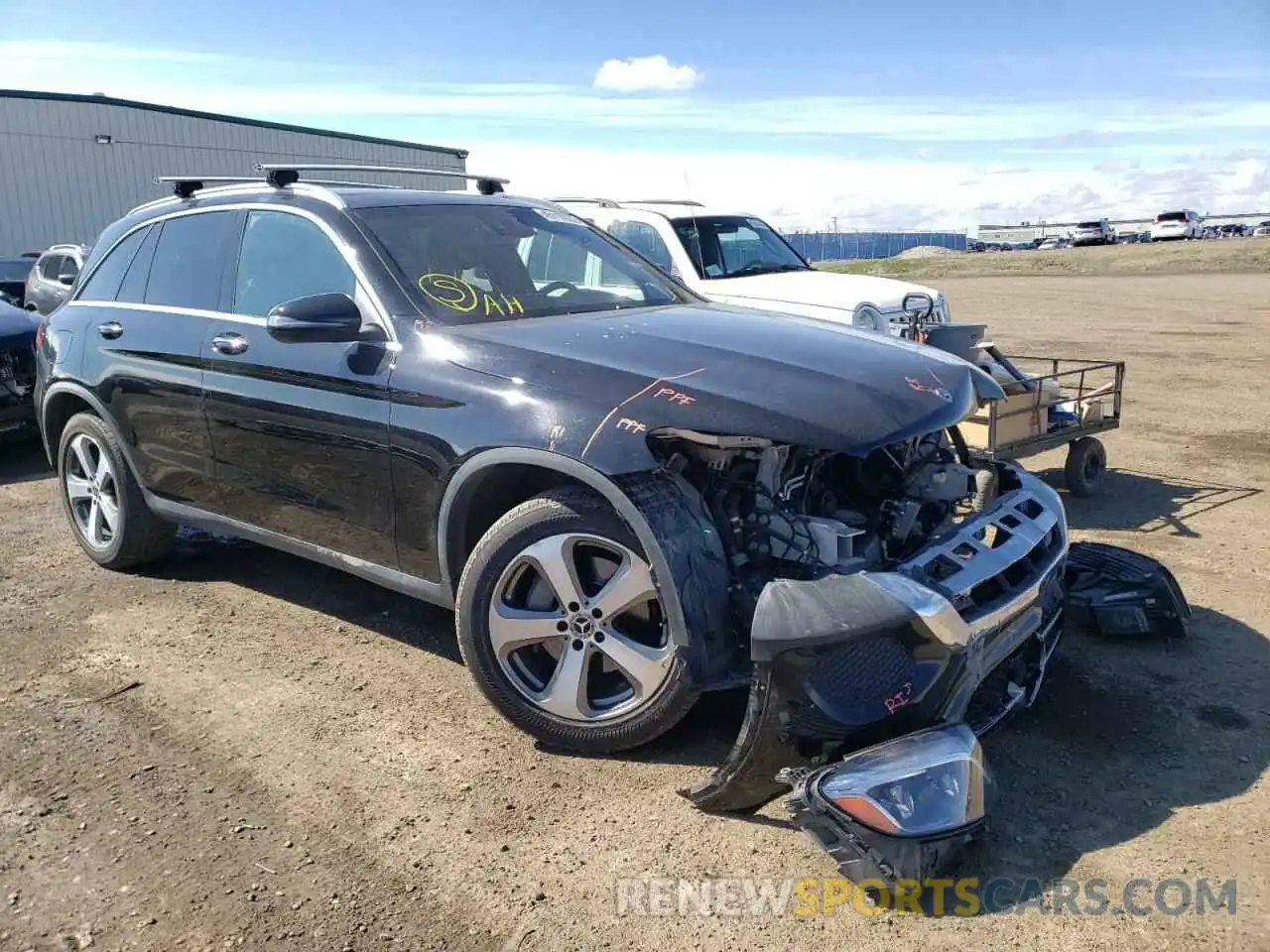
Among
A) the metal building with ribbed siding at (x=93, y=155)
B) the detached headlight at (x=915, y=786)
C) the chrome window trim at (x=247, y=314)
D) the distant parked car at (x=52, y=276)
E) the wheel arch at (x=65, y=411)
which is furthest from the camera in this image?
the metal building with ribbed siding at (x=93, y=155)

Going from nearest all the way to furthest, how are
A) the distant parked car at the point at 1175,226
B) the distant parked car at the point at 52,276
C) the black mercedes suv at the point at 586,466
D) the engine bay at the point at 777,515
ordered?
1. the black mercedes suv at the point at 586,466
2. the engine bay at the point at 777,515
3. the distant parked car at the point at 52,276
4. the distant parked car at the point at 1175,226

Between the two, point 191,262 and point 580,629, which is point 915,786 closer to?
point 580,629

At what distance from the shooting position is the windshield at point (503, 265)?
4086mm

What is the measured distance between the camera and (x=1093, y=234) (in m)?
59.5

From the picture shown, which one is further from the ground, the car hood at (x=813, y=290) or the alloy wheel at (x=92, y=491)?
the car hood at (x=813, y=290)

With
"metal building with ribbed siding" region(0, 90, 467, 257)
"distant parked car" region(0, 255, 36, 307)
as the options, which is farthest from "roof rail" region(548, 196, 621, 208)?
"metal building with ribbed siding" region(0, 90, 467, 257)

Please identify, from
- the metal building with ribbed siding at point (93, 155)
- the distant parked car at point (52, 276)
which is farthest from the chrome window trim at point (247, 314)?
the metal building with ribbed siding at point (93, 155)

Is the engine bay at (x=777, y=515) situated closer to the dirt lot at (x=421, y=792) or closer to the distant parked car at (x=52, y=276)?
the dirt lot at (x=421, y=792)

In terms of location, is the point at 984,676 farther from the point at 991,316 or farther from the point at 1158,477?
the point at 991,316

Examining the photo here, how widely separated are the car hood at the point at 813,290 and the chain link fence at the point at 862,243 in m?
62.8

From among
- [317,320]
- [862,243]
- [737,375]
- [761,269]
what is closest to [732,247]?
[761,269]

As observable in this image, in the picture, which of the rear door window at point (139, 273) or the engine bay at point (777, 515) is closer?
the engine bay at point (777, 515)

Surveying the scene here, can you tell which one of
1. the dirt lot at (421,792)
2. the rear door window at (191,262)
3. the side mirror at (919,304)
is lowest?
the dirt lot at (421,792)

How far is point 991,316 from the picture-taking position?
21500 mm
